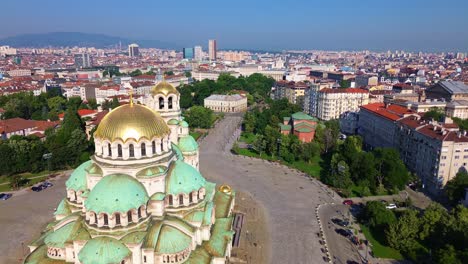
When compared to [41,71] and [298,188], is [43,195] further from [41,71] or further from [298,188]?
[41,71]

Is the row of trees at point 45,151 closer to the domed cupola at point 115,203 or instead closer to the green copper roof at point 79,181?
the green copper roof at point 79,181

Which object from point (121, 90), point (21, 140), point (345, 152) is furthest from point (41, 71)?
point (345, 152)

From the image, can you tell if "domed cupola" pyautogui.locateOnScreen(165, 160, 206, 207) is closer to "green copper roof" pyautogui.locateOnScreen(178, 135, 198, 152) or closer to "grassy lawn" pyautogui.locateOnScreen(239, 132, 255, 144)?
"green copper roof" pyautogui.locateOnScreen(178, 135, 198, 152)

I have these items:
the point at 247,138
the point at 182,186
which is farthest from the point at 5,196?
the point at 247,138

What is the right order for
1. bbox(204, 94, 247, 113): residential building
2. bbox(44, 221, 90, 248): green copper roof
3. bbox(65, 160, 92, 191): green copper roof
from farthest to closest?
1. bbox(204, 94, 247, 113): residential building
2. bbox(65, 160, 92, 191): green copper roof
3. bbox(44, 221, 90, 248): green copper roof

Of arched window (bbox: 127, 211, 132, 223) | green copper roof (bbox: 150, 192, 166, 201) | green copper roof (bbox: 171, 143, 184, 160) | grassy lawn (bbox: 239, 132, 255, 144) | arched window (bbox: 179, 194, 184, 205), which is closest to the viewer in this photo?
arched window (bbox: 127, 211, 132, 223)

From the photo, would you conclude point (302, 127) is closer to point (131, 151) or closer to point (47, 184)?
point (47, 184)

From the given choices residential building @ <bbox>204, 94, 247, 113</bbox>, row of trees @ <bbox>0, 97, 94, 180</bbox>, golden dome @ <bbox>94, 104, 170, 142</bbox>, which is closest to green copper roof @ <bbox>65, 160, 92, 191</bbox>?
golden dome @ <bbox>94, 104, 170, 142</bbox>
